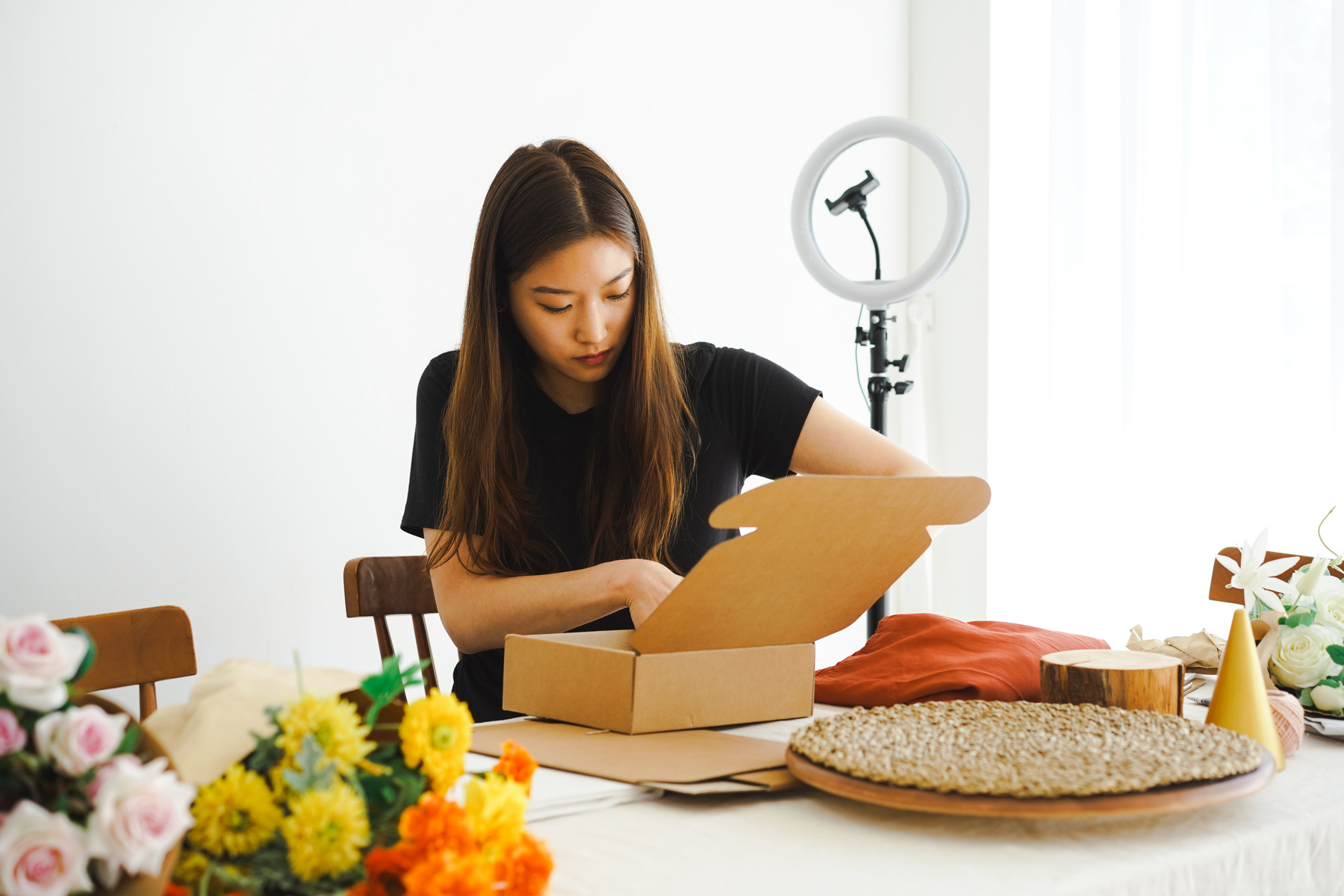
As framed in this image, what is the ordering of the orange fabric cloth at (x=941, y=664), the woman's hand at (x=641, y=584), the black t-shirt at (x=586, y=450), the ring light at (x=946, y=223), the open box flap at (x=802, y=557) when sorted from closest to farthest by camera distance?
the open box flap at (x=802, y=557) → the orange fabric cloth at (x=941, y=664) → the woman's hand at (x=641, y=584) → the black t-shirt at (x=586, y=450) → the ring light at (x=946, y=223)

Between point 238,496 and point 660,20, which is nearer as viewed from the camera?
point 238,496

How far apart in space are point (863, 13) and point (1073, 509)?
1.57 meters

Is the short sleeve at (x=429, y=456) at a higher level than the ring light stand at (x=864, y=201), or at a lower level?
lower

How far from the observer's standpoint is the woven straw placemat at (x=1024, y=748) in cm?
56

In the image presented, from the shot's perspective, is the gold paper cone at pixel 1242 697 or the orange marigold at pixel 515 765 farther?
the gold paper cone at pixel 1242 697

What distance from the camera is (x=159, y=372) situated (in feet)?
6.40

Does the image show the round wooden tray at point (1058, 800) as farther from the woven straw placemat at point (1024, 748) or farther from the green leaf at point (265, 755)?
the green leaf at point (265, 755)

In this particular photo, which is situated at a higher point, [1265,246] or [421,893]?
[1265,246]

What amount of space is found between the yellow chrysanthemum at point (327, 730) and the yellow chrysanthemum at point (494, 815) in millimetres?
52

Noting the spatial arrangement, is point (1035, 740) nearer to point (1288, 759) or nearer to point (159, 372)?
point (1288, 759)


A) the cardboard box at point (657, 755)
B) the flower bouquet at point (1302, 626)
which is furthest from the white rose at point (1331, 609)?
the cardboard box at point (657, 755)

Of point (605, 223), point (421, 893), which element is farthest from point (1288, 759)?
point (605, 223)

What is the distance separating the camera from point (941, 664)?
3.02 feet

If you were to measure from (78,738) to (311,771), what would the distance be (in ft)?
0.30
